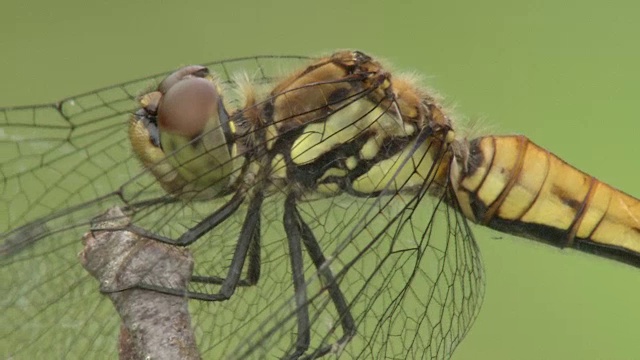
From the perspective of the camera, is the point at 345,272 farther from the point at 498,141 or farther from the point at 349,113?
the point at 498,141

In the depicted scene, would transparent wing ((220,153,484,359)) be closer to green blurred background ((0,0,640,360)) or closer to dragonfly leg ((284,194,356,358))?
dragonfly leg ((284,194,356,358))

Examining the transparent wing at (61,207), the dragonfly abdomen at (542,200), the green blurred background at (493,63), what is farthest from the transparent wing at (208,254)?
the green blurred background at (493,63)

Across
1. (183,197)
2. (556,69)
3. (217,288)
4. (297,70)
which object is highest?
(297,70)

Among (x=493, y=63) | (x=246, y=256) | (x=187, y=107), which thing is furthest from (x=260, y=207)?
(x=493, y=63)

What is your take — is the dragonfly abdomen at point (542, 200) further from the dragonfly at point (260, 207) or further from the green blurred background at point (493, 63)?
the green blurred background at point (493, 63)

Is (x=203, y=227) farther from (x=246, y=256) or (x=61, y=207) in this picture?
(x=61, y=207)

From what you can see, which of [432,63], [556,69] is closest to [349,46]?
[432,63]
